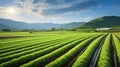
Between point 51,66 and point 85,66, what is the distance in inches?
169

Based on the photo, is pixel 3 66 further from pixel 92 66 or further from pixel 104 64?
pixel 104 64

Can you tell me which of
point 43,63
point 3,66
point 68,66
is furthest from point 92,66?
point 3,66

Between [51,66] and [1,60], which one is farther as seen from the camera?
[1,60]

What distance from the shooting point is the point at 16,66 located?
18531mm

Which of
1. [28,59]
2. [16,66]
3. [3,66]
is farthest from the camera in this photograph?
[28,59]

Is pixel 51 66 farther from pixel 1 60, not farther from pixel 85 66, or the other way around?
pixel 1 60

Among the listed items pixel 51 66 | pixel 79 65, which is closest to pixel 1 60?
pixel 51 66

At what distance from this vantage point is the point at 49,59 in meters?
22.2

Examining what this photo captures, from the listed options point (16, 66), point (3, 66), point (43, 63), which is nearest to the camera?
point (3, 66)

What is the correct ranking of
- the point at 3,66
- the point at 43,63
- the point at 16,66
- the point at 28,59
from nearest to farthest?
the point at 3,66
the point at 16,66
the point at 43,63
the point at 28,59

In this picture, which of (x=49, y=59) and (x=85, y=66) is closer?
(x=85, y=66)

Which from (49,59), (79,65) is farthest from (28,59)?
(79,65)

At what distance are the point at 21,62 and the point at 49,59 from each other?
165 inches

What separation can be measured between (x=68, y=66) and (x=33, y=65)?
14.4ft
